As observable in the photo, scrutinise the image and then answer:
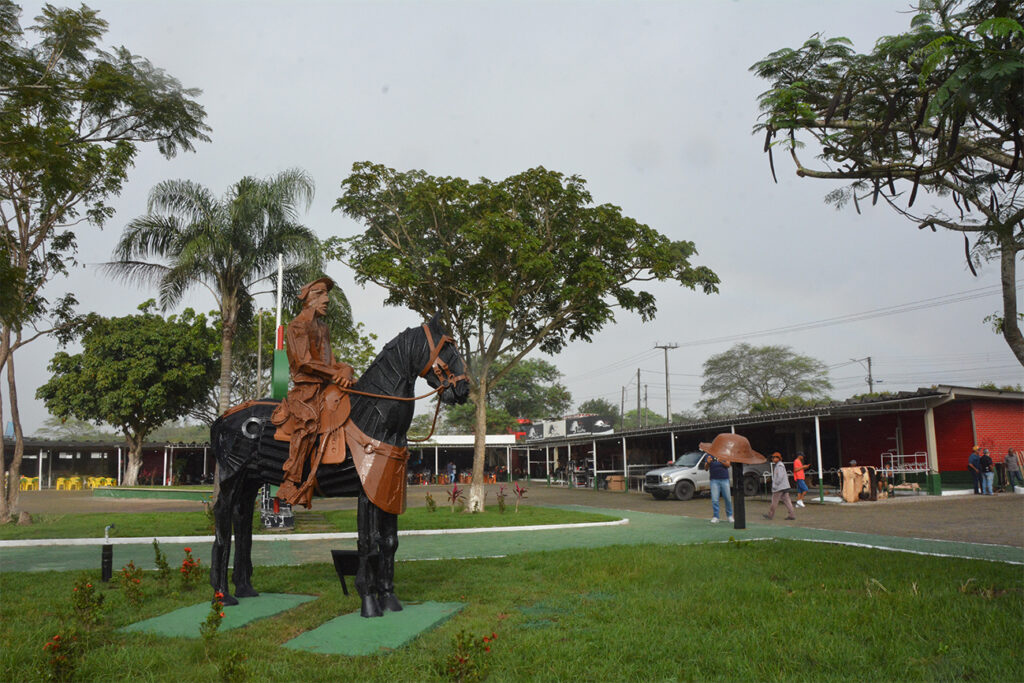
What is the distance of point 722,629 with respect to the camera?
552 centimetres

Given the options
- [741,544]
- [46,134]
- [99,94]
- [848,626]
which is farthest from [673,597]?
[99,94]

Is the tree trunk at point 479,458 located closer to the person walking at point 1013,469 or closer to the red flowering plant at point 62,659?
the red flowering plant at point 62,659

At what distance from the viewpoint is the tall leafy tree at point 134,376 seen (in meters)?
33.1

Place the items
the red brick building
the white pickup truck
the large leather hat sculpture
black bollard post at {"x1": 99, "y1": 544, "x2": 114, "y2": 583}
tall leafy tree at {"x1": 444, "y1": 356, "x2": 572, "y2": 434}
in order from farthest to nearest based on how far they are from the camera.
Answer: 1. tall leafy tree at {"x1": 444, "y1": 356, "x2": 572, "y2": 434}
2. the white pickup truck
3. the red brick building
4. the large leather hat sculpture
5. black bollard post at {"x1": 99, "y1": 544, "x2": 114, "y2": 583}

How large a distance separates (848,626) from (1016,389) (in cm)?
2590

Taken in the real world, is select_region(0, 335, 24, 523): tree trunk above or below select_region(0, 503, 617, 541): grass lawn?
above

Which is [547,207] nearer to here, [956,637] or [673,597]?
[673,597]

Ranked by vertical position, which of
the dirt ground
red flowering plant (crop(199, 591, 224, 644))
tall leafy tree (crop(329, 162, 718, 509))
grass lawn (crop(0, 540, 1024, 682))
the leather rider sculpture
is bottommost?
the dirt ground

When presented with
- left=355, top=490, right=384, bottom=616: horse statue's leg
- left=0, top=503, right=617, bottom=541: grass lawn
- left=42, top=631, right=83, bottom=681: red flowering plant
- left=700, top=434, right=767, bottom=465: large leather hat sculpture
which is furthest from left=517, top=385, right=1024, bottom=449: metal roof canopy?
left=42, top=631, right=83, bottom=681: red flowering plant

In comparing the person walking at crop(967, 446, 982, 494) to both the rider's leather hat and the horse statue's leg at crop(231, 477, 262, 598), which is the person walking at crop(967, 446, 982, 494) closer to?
the rider's leather hat

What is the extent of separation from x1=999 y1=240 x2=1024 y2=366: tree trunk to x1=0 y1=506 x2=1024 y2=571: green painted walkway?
12.5 ft

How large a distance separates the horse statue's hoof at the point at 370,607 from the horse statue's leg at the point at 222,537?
1.56 metres

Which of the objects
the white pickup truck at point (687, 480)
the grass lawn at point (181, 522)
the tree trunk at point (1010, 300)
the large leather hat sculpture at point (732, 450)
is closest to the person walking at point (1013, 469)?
the white pickup truck at point (687, 480)

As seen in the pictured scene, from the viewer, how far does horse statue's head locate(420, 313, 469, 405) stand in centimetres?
619
